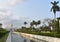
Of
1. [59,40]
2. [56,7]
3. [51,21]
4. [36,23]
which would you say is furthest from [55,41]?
[36,23]

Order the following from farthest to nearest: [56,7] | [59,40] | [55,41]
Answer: [56,7]
[55,41]
[59,40]

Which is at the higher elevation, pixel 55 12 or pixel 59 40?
pixel 55 12

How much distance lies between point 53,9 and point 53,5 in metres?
1.94

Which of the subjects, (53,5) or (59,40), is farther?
(53,5)

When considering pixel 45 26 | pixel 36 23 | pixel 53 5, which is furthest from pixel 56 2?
pixel 36 23

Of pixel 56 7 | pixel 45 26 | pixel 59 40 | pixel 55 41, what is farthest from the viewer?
pixel 45 26

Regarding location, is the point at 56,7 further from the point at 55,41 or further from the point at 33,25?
the point at 33,25

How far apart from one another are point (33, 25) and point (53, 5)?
70567mm

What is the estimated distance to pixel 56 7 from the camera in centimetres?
6694

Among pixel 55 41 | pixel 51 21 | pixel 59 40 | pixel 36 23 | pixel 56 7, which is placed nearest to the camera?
pixel 59 40

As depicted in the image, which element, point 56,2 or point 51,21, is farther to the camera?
point 51,21

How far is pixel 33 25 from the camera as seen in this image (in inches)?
5453

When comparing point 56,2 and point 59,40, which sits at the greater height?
point 56,2

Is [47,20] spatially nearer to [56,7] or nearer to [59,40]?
[56,7]
